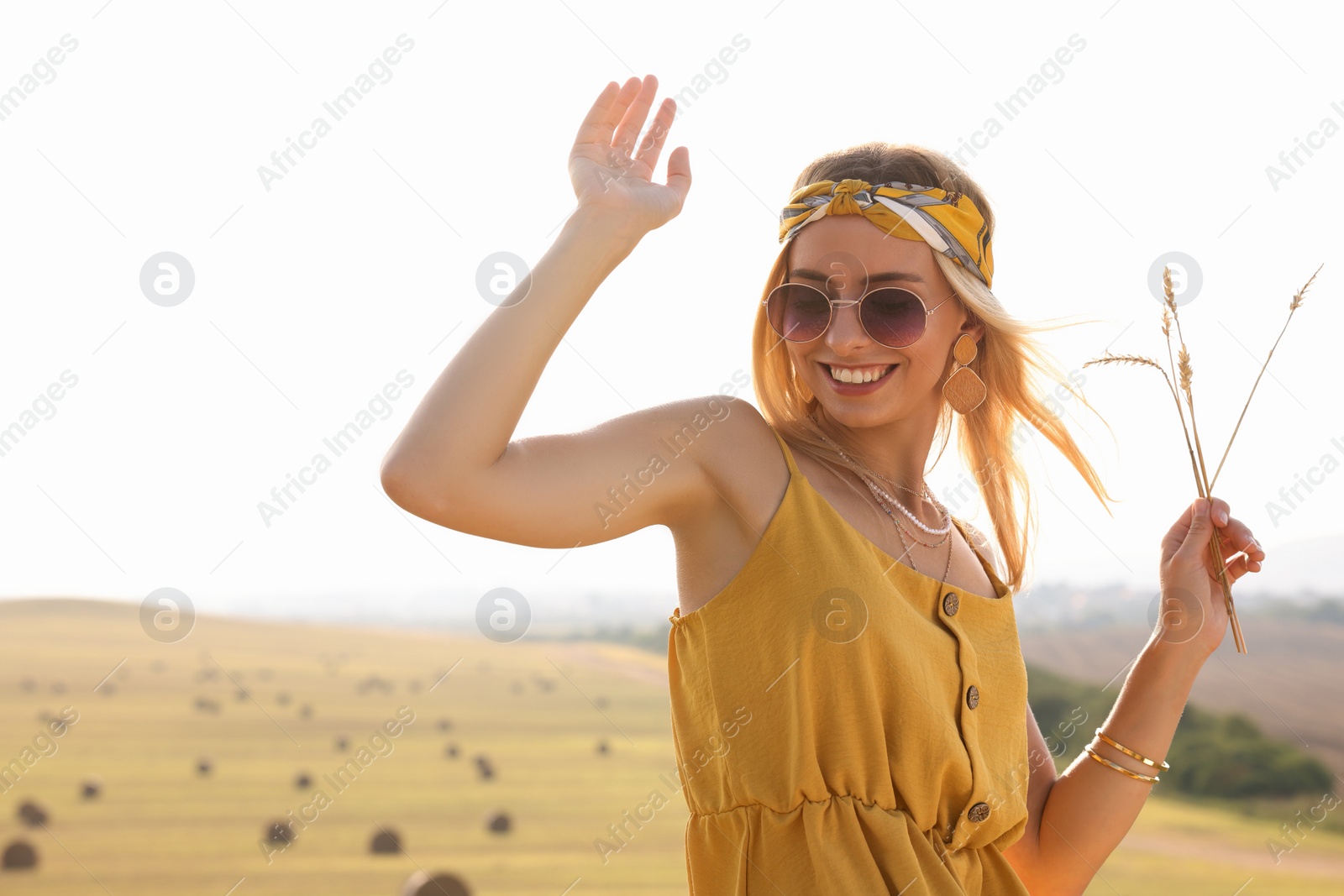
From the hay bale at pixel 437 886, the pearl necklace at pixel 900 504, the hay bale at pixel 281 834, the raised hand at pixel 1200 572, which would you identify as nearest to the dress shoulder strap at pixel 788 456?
the pearl necklace at pixel 900 504

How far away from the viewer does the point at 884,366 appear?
6.72 ft

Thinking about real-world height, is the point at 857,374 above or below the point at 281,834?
above

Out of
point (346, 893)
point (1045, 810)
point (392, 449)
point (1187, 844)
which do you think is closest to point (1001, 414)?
point (1045, 810)

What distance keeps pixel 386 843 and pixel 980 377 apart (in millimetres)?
15108

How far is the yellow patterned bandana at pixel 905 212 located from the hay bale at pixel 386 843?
1461 cm

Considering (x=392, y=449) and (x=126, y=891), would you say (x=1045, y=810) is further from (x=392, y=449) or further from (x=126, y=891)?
(x=126, y=891)

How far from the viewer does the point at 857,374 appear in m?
2.03

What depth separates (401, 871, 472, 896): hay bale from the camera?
8695 mm

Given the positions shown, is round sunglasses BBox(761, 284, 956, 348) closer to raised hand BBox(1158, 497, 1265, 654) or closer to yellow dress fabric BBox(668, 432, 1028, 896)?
yellow dress fabric BBox(668, 432, 1028, 896)

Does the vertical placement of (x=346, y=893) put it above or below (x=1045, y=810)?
below

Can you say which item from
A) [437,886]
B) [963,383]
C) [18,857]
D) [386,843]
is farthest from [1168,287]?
[386,843]

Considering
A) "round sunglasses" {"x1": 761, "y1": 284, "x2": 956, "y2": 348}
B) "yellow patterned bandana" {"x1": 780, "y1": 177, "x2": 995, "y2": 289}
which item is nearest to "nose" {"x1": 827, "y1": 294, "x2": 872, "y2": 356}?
"round sunglasses" {"x1": 761, "y1": 284, "x2": 956, "y2": 348}

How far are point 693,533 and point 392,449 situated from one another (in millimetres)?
634

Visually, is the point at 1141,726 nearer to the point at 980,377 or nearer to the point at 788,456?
the point at 980,377
